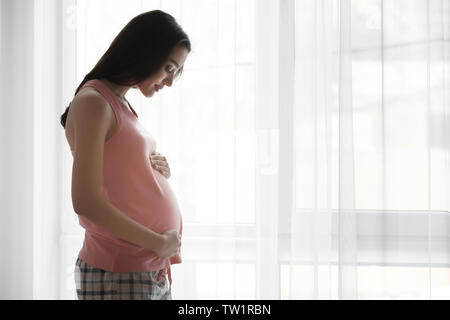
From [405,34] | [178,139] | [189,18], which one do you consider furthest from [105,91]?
[405,34]

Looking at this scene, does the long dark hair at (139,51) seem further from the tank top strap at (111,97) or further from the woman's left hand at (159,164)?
the woman's left hand at (159,164)

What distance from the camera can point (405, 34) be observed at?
1521mm

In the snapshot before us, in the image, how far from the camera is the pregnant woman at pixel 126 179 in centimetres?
88

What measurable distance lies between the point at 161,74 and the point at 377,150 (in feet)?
3.00

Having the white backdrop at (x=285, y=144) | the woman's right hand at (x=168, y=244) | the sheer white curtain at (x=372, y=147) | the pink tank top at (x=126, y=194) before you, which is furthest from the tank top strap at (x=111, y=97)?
the sheer white curtain at (x=372, y=147)

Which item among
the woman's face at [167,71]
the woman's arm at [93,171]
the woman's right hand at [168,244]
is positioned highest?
the woman's face at [167,71]

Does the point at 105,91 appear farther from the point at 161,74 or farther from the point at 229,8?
the point at 229,8

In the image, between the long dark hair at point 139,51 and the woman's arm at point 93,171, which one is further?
the long dark hair at point 139,51

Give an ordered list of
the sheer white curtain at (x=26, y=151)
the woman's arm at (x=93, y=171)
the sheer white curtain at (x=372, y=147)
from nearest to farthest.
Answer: the woman's arm at (x=93, y=171)
the sheer white curtain at (x=372, y=147)
the sheer white curtain at (x=26, y=151)

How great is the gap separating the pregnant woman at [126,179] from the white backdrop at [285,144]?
60 centimetres

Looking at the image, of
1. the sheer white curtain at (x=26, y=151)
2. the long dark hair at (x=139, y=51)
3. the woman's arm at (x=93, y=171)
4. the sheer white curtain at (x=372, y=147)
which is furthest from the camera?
the sheer white curtain at (x=26, y=151)

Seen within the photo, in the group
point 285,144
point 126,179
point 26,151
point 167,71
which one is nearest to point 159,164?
point 126,179

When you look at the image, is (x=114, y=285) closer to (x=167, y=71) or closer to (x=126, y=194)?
(x=126, y=194)
